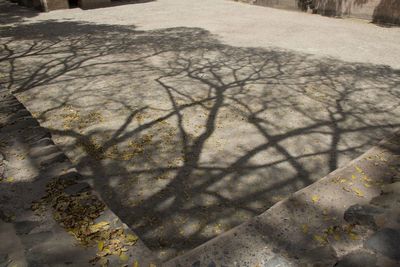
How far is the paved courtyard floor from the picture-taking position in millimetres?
3609

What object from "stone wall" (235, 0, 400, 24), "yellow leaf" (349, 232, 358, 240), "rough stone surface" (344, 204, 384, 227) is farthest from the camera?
"stone wall" (235, 0, 400, 24)

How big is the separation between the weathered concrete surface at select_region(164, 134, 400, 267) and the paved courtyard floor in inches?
24.7

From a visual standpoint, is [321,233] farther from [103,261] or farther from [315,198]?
[103,261]

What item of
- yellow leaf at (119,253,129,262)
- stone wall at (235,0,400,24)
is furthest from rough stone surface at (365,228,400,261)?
stone wall at (235,0,400,24)

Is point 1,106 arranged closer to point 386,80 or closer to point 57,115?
point 57,115

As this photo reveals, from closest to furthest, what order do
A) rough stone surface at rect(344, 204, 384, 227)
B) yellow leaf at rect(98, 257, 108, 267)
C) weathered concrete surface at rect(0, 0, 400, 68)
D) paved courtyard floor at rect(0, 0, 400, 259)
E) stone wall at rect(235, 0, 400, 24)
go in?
yellow leaf at rect(98, 257, 108, 267)
rough stone surface at rect(344, 204, 384, 227)
paved courtyard floor at rect(0, 0, 400, 259)
weathered concrete surface at rect(0, 0, 400, 68)
stone wall at rect(235, 0, 400, 24)

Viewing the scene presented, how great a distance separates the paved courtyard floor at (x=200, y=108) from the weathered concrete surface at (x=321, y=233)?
627 millimetres

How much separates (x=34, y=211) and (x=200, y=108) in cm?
361

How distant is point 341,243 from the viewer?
2.44m

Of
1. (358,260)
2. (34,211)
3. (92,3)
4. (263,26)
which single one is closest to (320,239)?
(358,260)

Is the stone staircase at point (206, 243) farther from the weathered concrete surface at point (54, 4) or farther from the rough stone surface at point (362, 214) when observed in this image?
the weathered concrete surface at point (54, 4)

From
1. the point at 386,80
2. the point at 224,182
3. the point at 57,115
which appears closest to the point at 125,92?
the point at 57,115

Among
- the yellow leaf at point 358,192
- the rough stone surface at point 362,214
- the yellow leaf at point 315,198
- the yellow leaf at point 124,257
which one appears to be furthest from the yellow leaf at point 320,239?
the yellow leaf at point 124,257

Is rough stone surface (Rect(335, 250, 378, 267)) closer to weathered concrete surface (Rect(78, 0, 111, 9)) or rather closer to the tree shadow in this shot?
the tree shadow
